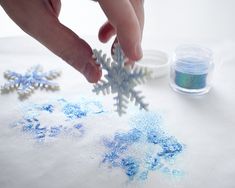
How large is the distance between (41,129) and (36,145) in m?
0.05

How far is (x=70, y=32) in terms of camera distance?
0.61 metres

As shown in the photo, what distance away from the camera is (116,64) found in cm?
60

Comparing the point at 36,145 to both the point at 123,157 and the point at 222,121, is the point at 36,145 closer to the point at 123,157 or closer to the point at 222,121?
the point at 123,157

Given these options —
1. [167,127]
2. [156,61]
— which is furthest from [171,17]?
[167,127]

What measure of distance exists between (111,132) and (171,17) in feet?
2.15

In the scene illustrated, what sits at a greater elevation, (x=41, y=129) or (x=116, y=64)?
(x=116, y=64)

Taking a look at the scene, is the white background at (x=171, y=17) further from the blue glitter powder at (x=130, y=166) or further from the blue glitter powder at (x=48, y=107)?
the blue glitter powder at (x=130, y=166)

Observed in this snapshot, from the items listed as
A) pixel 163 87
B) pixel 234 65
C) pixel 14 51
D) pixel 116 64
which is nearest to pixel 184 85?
pixel 163 87

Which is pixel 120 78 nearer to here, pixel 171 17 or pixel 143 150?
pixel 143 150

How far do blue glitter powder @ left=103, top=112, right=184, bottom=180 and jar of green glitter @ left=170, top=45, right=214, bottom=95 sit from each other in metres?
0.12

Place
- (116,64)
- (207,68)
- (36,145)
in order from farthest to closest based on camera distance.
→ (207,68), (36,145), (116,64)

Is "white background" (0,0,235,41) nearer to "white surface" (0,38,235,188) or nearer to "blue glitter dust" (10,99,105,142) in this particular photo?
"white surface" (0,38,235,188)

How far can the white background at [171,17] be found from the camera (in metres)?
1.21

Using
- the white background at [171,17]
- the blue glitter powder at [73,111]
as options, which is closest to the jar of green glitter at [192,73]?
the blue glitter powder at [73,111]
